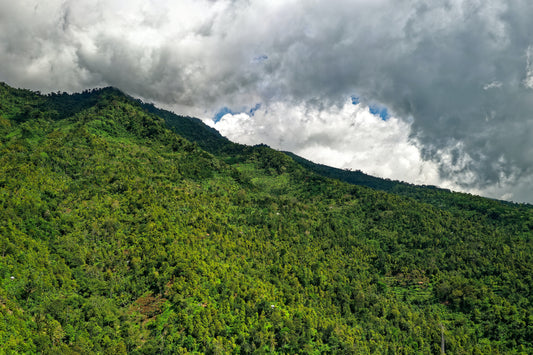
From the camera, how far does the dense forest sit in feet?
259

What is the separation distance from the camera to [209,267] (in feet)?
335

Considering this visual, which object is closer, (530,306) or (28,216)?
(28,216)

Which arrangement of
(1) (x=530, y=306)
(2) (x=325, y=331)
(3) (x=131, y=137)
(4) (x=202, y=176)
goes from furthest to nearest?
(3) (x=131, y=137) → (4) (x=202, y=176) → (1) (x=530, y=306) → (2) (x=325, y=331)

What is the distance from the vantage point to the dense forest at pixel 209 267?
7881cm

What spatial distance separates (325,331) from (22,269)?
280ft

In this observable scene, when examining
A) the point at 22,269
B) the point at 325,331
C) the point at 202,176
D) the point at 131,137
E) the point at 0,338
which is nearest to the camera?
the point at 0,338

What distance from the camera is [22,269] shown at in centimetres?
7612

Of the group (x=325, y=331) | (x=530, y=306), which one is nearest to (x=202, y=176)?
(x=325, y=331)

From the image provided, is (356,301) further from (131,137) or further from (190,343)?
(131,137)

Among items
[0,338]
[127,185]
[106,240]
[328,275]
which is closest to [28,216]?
[106,240]

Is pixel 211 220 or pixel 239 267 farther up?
pixel 211 220

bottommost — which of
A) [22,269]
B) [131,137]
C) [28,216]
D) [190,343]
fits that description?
[190,343]

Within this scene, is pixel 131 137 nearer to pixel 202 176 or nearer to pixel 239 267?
pixel 202 176

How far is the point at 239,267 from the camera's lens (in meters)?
112
